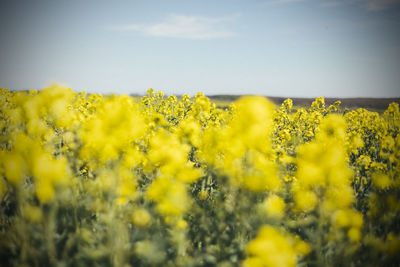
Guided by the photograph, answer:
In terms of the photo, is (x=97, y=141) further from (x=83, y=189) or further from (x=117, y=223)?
(x=83, y=189)

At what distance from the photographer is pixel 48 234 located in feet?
8.27

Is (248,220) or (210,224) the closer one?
(248,220)

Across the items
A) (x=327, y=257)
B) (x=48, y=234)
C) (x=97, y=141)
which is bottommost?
(x=327, y=257)

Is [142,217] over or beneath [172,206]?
beneath

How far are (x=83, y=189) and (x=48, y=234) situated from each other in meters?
1.54

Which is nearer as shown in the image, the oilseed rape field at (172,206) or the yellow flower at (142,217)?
the oilseed rape field at (172,206)

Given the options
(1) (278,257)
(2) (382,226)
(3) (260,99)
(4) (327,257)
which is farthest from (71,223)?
(2) (382,226)

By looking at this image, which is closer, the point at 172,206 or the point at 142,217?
the point at 172,206

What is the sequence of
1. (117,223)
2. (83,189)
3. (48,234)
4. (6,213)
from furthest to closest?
(83,189) → (6,213) → (117,223) → (48,234)

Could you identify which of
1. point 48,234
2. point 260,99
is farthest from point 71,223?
point 260,99

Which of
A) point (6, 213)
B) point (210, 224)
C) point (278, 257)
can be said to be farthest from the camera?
point (6, 213)

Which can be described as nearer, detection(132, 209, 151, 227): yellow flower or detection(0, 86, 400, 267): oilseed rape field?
detection(0, 86, 400, 267): oilseed rape field

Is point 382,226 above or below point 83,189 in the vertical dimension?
below

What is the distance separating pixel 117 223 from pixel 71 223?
3.38ft
